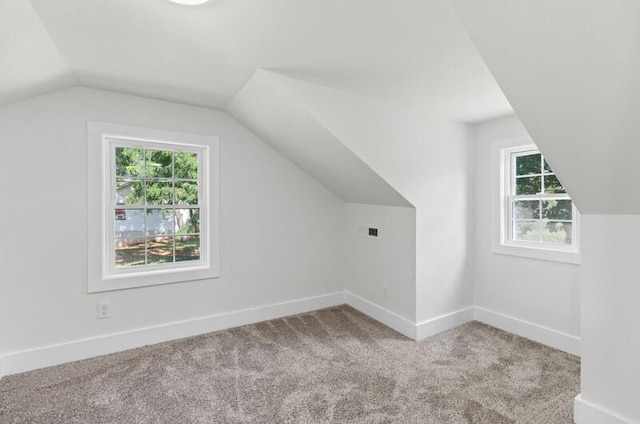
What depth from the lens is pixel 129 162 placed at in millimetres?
2846

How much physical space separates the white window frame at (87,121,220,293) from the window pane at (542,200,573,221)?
10.1 ft

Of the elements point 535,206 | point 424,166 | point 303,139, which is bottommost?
point 535,206

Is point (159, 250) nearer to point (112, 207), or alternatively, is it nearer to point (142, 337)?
point (112, 207)

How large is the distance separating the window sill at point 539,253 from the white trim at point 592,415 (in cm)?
122

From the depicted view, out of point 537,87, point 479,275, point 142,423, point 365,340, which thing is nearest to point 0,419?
point 142,423

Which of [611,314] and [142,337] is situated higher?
[611,314]

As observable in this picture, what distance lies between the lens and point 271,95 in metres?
2.45

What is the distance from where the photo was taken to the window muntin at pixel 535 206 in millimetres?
2789

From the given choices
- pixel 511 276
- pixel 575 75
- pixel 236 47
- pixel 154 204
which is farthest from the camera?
pixel 511 276

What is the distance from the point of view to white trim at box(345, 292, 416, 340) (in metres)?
3.01

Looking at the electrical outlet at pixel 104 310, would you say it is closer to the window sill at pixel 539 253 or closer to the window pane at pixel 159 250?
the window pane at pixel 159 250

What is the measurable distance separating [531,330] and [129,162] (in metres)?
3.93

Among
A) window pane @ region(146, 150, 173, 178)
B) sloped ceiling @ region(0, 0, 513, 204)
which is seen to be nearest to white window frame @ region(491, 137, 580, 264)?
sloped ceiling @ region(0, 0, 513, 204)

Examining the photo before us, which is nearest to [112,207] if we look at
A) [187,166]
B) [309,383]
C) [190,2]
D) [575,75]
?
[187,166]
